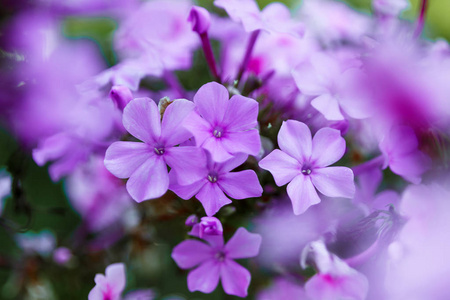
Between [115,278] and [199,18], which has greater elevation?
[199,18]

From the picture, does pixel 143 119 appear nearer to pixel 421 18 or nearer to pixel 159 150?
pixel 159 150

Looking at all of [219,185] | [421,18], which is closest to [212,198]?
[219,185]

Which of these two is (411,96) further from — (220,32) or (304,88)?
(220,32)

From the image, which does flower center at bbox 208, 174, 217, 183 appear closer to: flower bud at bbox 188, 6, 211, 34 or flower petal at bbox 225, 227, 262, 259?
flower petal at bbox 225, 227, 262, 259

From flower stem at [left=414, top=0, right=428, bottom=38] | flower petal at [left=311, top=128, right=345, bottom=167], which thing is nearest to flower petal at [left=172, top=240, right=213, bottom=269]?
flower petal at [left=311, top=128, right=345, bottom=167]

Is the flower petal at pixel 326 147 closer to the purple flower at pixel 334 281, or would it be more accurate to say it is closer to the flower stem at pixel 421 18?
the purple flower at pixel 334 281

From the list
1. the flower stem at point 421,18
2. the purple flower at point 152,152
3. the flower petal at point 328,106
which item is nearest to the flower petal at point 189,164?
the purple flower at point 152,152
